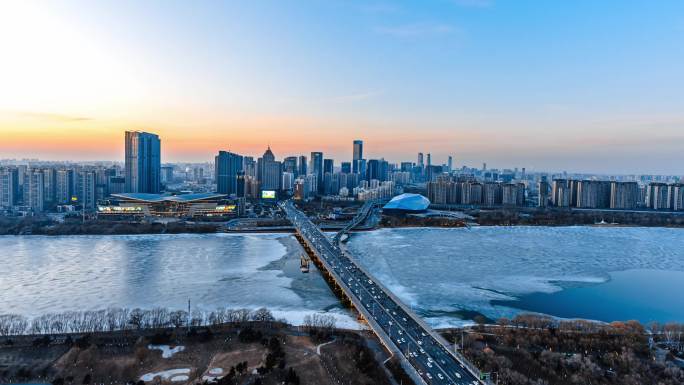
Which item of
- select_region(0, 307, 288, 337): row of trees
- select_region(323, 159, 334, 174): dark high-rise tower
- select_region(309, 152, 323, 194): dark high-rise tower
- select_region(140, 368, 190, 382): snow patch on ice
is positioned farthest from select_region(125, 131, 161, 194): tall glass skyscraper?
select_region(140, 368, 190, 382): snow patch on ice

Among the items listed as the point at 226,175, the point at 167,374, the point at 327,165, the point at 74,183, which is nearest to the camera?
the point at 167,374

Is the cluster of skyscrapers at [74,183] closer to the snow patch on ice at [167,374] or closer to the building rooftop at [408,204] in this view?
the building rooftop at [408,204]

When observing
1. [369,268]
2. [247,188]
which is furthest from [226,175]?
[369,268]

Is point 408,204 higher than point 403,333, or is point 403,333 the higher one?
point 408,204

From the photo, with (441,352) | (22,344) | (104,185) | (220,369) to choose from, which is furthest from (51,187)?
(441,352)

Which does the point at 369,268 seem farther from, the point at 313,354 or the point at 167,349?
the point at 167,349
